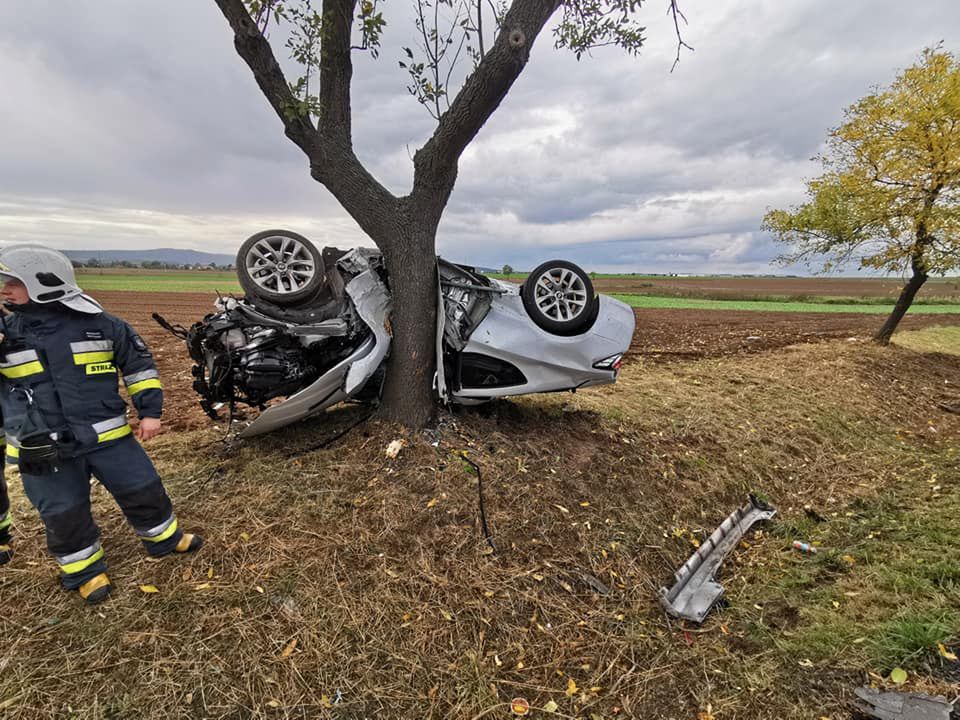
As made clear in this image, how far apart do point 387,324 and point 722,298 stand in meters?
37.5

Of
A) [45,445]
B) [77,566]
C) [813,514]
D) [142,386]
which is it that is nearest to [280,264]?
[142,386]

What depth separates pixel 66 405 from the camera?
242 cm

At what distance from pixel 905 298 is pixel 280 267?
1530 centimetres

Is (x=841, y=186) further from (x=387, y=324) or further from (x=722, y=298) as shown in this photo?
(x=722, y=298)

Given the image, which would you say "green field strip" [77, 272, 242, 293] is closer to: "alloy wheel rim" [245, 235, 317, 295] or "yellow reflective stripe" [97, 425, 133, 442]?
"alloy wheel rim" [245, 235, 317, 295]

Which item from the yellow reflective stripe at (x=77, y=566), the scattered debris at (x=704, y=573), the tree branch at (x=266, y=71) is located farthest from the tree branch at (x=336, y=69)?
the scattered debris at (x=704, y=573)

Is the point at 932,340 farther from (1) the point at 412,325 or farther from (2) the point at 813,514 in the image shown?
(1) the point at 412,325

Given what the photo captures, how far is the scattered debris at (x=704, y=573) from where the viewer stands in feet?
9.62

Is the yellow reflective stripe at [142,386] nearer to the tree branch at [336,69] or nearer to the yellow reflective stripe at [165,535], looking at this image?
the yellow reflective stripe at [165,535]

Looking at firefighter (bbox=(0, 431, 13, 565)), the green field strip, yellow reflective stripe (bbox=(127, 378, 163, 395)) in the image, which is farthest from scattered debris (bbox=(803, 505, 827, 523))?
the green field strip

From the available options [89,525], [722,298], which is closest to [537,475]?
[89,525]

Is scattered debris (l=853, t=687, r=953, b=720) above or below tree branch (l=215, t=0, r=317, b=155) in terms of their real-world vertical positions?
below

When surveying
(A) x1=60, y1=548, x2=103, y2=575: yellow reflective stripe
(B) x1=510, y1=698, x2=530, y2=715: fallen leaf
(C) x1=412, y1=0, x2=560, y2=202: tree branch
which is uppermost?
(C) x1=412, y1=0, x2=560, y2=202: tree branch

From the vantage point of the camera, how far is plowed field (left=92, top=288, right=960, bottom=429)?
7714 millimetres
